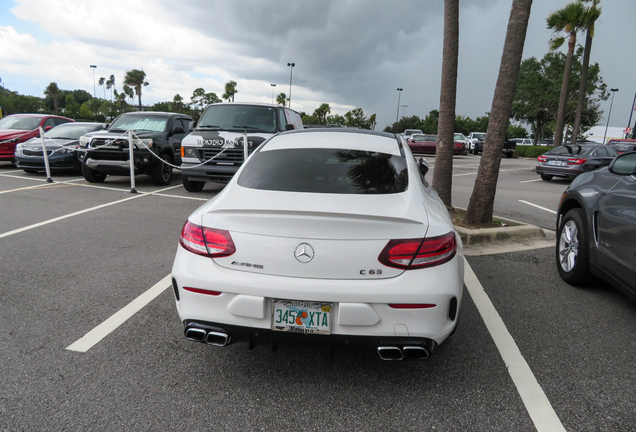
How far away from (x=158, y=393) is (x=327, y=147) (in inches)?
83.2

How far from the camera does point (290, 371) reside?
9.25 feet

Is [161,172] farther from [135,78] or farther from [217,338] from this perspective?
[135,78]

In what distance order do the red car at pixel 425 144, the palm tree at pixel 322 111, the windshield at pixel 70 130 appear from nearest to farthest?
the windshield at pixel 70 130, the red car at pixel 425 144, the palm tree at pixel 322 111

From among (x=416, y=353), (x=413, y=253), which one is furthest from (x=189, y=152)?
(x=416, y=353)

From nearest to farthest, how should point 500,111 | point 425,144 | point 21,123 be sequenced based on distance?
point 500,111
point 21,123
point 425,144

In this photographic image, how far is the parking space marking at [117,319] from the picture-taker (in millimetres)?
3076

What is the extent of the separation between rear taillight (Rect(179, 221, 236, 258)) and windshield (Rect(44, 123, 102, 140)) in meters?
12.9

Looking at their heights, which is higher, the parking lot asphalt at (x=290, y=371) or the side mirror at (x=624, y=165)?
the side mirror at (x=624, y=165)

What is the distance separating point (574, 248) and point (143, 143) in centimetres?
949

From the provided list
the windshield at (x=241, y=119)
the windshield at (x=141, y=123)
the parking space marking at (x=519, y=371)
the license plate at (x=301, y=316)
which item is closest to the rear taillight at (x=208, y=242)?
the license plate at (x=301, y=316)

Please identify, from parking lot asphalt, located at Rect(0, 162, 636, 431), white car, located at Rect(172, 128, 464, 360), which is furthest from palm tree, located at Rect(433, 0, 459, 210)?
white car, located at Rect(172, 128, 464, 360)

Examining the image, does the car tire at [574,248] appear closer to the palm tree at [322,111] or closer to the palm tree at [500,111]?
the palm tree at [500,111]

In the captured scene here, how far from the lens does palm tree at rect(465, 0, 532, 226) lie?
245 inches

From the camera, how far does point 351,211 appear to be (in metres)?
2.46
